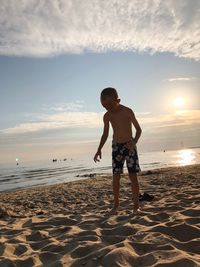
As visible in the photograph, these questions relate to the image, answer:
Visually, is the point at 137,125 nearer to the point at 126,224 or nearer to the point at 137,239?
the point at 126,224

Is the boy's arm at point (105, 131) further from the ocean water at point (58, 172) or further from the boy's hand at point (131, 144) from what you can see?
the ocean water at point (58, 172)

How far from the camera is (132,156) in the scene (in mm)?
5766

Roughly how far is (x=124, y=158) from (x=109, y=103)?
0.99m

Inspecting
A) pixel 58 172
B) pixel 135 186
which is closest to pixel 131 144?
pixel 135 186

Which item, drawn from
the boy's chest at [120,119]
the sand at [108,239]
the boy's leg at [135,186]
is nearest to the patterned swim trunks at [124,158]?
the boy's leg at [135,186]

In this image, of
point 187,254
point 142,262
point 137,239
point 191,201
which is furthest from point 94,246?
point 191,201

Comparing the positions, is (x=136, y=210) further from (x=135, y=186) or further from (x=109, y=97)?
(x=109, y=97)

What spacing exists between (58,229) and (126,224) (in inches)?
40.0

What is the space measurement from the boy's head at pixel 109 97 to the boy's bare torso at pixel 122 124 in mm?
176

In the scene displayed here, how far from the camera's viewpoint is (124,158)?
5.86 m

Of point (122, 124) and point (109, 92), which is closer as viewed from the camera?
point (109, 92)

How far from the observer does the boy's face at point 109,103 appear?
5801mm

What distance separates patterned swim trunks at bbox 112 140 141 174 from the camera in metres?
5.74

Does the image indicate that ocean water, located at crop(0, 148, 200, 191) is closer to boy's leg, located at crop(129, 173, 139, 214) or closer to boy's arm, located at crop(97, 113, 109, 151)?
boy's arm, located at crop(97, 113, 109, 151)
